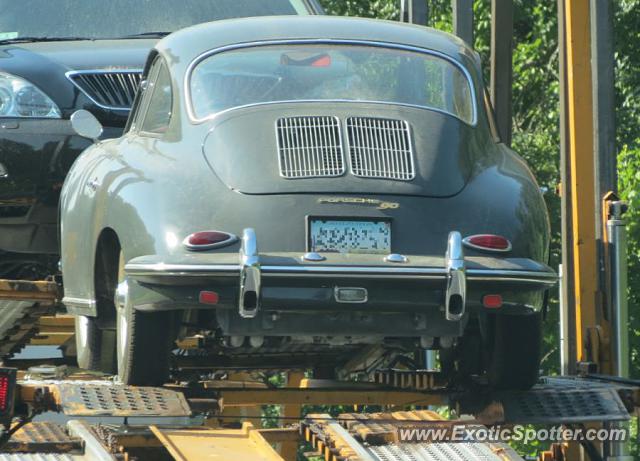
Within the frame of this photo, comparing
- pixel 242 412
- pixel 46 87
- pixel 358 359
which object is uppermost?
pixel 46 87

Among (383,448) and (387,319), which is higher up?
(387,319)

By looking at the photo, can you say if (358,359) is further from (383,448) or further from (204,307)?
(204,307)

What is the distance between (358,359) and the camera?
8031 millimetres

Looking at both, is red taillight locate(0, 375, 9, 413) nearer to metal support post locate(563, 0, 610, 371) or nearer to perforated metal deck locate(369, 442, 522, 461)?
perforated metal deck locate(369, 442, 522, 461)

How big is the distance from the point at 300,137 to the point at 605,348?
2.70 metres

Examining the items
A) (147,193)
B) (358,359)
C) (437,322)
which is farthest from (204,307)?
(358,359)

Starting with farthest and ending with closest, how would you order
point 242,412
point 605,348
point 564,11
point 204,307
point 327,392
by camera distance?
point 242,412
point 564,11
point 605,348
point 327,392
point 204,307

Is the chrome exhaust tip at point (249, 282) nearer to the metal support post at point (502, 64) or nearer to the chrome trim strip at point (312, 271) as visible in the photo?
the chrome trim strip at point (312, 271)

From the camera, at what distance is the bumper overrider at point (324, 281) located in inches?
254

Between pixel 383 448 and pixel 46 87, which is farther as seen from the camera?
pixel 46 87

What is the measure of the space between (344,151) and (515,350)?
1305 millimetres

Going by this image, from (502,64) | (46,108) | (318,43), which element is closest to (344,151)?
(318,43)

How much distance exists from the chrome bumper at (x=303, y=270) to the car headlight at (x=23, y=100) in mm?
2384

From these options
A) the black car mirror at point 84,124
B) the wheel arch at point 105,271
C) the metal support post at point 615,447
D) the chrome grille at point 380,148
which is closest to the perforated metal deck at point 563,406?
the metal support post at point 615,447
